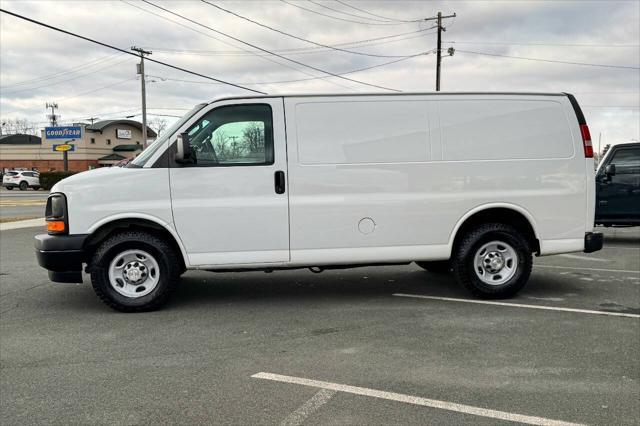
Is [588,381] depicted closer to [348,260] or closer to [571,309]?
[571,309]

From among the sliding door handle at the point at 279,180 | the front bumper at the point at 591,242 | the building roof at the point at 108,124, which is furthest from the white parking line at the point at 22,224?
the building roof at the point at 108,124

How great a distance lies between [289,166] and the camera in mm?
5641

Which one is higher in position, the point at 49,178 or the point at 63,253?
the point at 49,178

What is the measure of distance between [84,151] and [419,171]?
220 feet

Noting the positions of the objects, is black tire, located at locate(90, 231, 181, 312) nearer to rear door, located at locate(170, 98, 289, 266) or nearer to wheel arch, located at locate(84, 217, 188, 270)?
wheel arch, located at locate(84, 217, 188, 270)

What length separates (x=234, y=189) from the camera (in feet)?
18.4

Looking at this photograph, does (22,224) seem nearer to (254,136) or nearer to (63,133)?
(254,136)

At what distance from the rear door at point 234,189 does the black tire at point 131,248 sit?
24 centimetres

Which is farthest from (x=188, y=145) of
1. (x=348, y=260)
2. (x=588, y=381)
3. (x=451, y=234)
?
(x=588, y=381)

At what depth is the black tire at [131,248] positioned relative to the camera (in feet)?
18.3

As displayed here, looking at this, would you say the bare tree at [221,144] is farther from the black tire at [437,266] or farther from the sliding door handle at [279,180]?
the black tire at [437,266]

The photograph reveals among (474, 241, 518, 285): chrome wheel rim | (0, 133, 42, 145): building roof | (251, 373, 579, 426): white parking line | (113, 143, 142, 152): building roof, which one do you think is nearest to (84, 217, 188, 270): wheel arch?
(251, 373, 579, 426): white parking line

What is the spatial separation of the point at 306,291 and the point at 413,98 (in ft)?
8.63

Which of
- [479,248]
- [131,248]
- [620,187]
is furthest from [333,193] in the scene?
[620,187]
